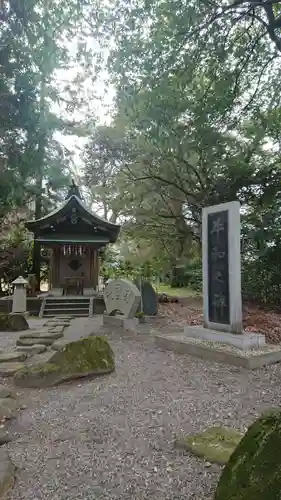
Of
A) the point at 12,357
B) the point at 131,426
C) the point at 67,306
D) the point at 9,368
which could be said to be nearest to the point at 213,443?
the point at 131,426

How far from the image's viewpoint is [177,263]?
1612cm

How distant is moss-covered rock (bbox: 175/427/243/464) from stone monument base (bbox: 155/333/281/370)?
2224mm

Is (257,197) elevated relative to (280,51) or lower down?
lower down

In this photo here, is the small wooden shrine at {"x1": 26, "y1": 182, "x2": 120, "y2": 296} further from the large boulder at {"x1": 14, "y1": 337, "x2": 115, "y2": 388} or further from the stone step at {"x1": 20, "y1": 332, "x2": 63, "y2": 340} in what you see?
the large boulder at {"x1": 14, "y1": 337, "x2": 115, "y2": 388}

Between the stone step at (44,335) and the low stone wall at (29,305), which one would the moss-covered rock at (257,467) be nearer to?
the stone step at (44,335)

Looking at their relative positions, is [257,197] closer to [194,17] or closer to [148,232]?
[148,232]

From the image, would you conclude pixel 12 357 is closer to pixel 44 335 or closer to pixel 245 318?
pixel 44 335

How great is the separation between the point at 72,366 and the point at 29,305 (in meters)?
8.52

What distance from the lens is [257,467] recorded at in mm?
1591

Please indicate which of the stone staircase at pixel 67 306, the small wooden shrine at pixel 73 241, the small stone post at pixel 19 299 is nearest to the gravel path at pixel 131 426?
the small stone post at pixel 19 299

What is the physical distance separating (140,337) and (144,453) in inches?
186

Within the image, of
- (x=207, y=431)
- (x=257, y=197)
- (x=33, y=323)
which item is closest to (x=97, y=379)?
(x=207, y=431)

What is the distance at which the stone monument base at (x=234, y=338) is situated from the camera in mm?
5609

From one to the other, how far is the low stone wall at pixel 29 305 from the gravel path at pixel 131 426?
26.1 feet
